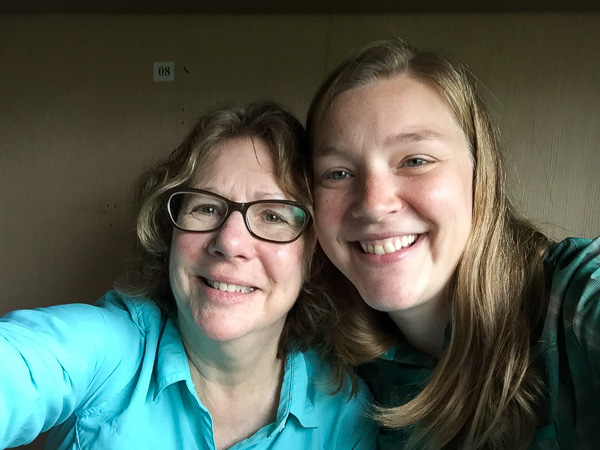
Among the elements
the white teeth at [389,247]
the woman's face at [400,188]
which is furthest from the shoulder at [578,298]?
the white teeth at [389,247]

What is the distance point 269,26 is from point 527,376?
36.7 inches

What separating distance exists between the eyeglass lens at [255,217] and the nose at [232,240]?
0.01m

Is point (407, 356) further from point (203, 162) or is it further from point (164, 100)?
point (164, 100)

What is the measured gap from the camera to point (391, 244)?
0.77 m

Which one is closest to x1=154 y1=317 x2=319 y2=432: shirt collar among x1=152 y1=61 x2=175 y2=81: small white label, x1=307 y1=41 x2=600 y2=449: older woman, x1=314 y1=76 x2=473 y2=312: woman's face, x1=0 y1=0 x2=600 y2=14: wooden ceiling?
x1=307 y1=41 x2=600 y2=449: older woman

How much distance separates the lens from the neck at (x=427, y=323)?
86 centimetres

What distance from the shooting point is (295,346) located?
1014mm

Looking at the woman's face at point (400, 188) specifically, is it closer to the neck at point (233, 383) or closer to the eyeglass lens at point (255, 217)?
the eyeglass lens at point (255, 217)

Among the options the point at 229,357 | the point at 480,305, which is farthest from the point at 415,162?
the point at 229,357

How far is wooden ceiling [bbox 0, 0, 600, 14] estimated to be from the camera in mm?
961

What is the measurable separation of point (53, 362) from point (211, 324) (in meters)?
0.25

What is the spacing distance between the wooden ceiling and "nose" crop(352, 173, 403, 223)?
48cm

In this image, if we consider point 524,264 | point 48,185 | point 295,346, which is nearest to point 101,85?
point 48,185

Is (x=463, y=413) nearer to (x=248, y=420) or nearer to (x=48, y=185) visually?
(x=248, y=420)
